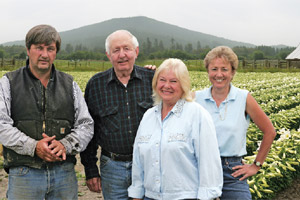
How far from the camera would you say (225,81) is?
265 centimetres

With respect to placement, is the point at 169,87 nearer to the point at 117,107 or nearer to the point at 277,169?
the point at 117,107

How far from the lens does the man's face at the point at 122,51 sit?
2957mm

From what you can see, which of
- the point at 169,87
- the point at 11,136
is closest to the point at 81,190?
the point at 11,136

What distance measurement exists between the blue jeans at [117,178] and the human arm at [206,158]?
885mm

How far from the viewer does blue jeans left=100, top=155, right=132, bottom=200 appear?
293cm

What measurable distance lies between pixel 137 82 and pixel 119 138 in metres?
0.54

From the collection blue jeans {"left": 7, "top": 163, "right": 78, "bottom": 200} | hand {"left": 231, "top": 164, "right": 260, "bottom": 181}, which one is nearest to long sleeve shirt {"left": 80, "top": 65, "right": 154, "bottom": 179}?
blue jeans {"left": 7, "top": 163, "right": 78, "bottom": 200}

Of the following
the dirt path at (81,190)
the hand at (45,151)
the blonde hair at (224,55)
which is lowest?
the dirt path at (81,190)

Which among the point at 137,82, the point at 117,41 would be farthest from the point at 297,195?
the point at 117,41

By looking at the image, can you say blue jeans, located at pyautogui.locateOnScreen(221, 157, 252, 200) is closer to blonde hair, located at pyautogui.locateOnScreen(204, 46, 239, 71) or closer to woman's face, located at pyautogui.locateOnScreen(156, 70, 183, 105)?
woman's face, located at pyautogui.locateOnScreen(156, 70, 183, 105)

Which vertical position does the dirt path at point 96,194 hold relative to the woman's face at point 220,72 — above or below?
below

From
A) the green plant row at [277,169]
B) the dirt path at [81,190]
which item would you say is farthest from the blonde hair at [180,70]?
the dirt path at [81,190]

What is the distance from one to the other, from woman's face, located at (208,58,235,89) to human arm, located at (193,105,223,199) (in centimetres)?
50

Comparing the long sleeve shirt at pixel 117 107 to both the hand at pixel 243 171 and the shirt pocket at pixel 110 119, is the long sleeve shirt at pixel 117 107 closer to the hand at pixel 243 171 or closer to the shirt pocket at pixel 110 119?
the shirt pocket at pixel 110 119
